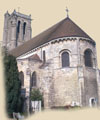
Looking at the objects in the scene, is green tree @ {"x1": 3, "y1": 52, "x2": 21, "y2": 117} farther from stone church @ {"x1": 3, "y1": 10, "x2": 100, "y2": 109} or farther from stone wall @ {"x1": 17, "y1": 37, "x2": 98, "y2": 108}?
stone wall @ {"x1": 17, "y1": 37, "x2": 98, "y2": 108}

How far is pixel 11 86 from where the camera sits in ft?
56.8

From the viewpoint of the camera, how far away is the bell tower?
45844 mm

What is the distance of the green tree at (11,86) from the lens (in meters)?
16.8

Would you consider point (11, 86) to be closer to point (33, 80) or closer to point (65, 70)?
point (33, 80)

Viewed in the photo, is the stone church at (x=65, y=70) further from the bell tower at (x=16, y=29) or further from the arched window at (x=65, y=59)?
the bell tower at (x=16, y=29)

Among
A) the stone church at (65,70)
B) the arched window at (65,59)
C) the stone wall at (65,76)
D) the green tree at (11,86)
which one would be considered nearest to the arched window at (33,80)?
the stone church at (65,70)

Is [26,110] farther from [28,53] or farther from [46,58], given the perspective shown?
[28,53]

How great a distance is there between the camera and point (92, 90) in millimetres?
23047

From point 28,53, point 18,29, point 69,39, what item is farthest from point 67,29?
point 18,29

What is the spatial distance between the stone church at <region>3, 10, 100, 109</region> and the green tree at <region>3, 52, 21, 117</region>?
4.35m

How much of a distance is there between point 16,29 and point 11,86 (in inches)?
1238

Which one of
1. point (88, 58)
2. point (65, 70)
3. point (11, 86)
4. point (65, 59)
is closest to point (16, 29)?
point (65, 59)

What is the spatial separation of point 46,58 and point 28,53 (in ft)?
12.3

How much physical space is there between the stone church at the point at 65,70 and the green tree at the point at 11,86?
4.35 m
